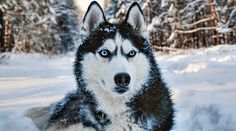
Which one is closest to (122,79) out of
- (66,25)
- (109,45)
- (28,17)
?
(109,45)

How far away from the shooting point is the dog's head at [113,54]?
3.56 m

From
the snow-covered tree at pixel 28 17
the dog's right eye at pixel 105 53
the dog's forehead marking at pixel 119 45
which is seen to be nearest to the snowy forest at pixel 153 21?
the snow-covered tree at pixel 28 17

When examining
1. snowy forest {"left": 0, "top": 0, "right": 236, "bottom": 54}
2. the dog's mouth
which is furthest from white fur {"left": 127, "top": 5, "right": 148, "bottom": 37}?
snowy forest {"left": 0, "top": 0, "right": 236, "bottom": 54}

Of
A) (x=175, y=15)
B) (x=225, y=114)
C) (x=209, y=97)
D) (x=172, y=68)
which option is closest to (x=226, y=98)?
(x=209, y=97)

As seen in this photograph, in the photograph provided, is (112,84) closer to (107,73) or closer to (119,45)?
(107,73)

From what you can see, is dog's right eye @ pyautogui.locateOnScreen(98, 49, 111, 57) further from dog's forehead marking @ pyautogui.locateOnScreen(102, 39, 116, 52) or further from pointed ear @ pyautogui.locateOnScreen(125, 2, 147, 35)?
pointed ear @ pyautogui.locateOnScreen(125, 2, 147, 35)

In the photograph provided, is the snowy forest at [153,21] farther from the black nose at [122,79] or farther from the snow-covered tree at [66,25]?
the snow-covered tree at [66,25]

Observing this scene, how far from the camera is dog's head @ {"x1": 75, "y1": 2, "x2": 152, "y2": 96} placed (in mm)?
3556

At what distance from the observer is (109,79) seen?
3.54 meters

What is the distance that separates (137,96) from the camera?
3.90 meters

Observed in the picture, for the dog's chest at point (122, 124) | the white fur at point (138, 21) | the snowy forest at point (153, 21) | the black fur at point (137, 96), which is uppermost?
the snowy forest at point (153, 21)

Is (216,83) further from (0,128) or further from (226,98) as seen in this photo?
(0,128)

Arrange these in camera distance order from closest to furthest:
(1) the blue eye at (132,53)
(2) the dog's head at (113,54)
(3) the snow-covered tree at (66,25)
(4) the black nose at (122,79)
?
(4) the black nose at (122,79)
(2) the dog's head at (113,54)
(1) the blue eye at (132,53)
(3) the snow-covered tree at (66,25)

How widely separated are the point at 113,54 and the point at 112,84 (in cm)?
40
